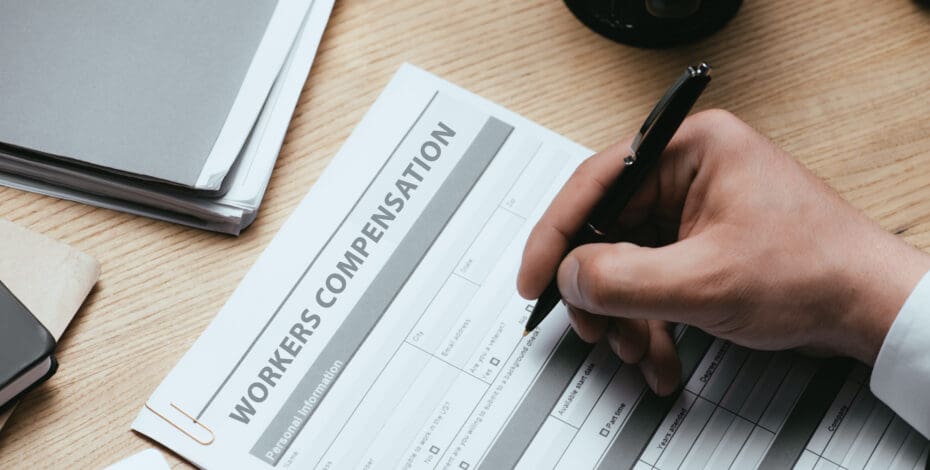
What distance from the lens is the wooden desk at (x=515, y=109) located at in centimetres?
70

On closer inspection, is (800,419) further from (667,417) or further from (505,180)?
(505,180)

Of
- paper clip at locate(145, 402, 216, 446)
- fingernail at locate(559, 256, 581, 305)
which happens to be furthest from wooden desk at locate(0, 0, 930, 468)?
fingernail at locate(559, 256, 581, 305)

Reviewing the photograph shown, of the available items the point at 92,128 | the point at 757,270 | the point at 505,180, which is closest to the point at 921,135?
the point at 757,270

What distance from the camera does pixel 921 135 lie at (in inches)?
29.6

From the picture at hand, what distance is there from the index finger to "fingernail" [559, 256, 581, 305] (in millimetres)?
17

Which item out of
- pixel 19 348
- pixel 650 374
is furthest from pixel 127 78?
pixel 650 374

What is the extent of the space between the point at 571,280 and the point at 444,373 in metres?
0.11

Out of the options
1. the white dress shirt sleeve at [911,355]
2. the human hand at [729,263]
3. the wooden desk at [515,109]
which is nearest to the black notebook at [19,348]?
the wooden desk at [515,109]

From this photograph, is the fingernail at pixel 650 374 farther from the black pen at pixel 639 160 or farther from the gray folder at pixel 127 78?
the gray folder at pixel 127 78

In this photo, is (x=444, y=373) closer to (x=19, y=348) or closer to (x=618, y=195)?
(x=618, y=195)

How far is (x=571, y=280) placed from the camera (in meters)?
0.66

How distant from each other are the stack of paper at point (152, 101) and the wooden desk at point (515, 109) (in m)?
0.02

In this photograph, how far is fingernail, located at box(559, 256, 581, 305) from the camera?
65 cm

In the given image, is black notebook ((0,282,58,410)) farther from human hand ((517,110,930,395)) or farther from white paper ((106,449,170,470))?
human hand ((517,110,930,395))
